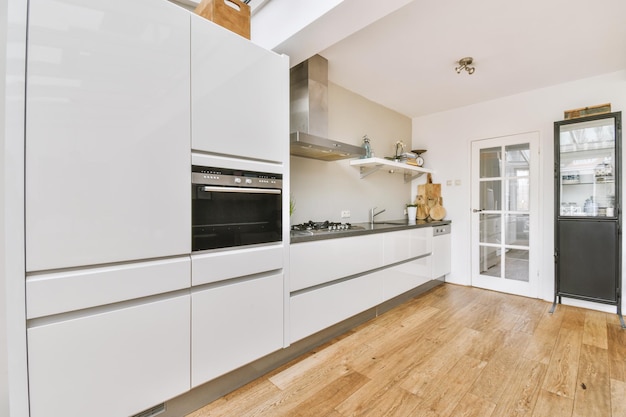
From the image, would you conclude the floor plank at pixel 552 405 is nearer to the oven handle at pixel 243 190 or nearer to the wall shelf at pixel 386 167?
the oven handle at pixel 243 190

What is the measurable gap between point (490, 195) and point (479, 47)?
1984 mm

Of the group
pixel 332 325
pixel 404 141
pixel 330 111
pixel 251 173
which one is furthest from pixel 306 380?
pixel 404 141

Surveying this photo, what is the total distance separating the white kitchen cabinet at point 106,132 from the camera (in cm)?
107

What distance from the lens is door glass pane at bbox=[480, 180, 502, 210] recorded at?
143 inches

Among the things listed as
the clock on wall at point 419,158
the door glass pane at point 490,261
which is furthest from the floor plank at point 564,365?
the clock on wall at point 419,158

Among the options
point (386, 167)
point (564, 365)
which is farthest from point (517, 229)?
point (564, 365)

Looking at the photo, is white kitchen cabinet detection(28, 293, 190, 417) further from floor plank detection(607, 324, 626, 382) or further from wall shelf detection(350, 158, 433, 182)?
floor plank detection(607, 324, 626, 382)

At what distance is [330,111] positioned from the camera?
3096 millimetres

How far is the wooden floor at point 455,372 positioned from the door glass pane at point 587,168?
114cm

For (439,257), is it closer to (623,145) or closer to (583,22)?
(623,145)

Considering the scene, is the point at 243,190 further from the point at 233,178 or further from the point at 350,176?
the point at 350,176

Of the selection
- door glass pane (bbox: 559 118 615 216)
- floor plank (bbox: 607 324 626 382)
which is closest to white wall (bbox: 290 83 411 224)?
door glass pane (bbox: 559 118 615 216)

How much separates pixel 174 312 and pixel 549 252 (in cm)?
392

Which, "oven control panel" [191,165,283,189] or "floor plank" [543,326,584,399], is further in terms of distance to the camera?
"floor plank" [543,326,584,399]
